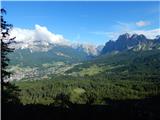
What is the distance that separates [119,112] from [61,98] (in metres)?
5.14

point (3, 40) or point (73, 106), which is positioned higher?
point (3, 40)

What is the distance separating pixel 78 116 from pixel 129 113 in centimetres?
344

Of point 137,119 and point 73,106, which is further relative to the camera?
point 73,106

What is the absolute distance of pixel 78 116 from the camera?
826 inches

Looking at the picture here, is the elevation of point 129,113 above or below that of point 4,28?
below

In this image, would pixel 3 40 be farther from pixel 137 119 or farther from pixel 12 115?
pixel 137 119

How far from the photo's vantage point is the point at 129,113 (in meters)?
21.9

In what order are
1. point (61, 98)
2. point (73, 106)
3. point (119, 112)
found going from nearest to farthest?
point (119, 112) → point (73, 106) → point (61, 98)

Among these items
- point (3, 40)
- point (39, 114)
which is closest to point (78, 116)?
point (39, 114)

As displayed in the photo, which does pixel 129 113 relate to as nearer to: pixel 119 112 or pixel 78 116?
pixel 119 112

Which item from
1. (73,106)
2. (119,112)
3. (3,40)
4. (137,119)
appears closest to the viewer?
(137,119)

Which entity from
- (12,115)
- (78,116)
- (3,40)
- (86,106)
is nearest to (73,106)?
(86,106)

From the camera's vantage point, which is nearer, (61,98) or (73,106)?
(73,106)

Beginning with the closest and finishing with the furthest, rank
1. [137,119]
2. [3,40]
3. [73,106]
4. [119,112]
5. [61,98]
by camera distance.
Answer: [137,119], [119,112], [73,106], [61,98], [3,40]
